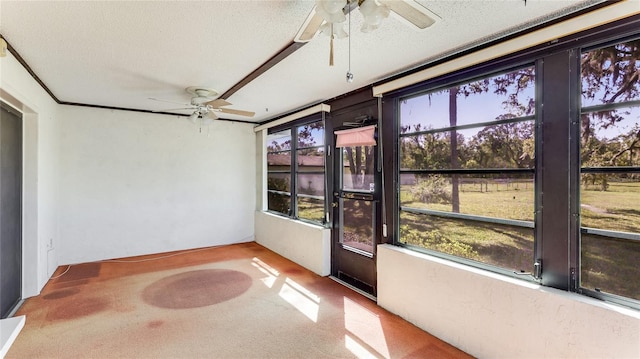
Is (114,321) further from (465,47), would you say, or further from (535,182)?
(465,47)

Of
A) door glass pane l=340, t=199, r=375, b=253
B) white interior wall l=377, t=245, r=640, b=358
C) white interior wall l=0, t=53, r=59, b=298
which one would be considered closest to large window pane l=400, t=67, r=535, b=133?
door glass pane l=340, t=199, r=375, b=253

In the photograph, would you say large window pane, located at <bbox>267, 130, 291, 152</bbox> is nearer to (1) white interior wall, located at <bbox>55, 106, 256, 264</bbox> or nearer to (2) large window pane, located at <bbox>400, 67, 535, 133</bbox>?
(1) white interior wall, located at <bbox>55, 106, 256, 264</bbox>

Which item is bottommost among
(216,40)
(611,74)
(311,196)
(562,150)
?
(311,196)

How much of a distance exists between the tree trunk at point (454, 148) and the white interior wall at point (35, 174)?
3.94m

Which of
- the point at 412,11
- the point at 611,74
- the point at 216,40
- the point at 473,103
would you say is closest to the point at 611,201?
the point at 611,74

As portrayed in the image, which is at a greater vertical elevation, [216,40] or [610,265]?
[216,40]

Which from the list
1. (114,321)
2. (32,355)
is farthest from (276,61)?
(32,355)

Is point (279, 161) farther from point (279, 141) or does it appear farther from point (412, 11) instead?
point (412, 11)

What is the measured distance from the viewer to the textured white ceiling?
180 cm

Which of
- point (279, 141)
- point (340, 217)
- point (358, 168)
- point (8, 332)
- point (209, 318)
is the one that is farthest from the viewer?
point (279, 141)

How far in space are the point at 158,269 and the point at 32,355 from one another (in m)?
1.96

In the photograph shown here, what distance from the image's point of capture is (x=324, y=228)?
13.2 feet

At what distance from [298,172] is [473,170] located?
2.94 metres

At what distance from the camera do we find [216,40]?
2.24 m
